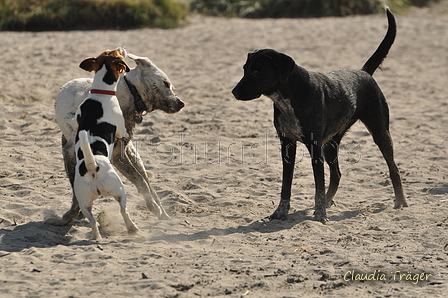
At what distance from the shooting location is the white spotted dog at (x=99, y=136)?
5371 mm

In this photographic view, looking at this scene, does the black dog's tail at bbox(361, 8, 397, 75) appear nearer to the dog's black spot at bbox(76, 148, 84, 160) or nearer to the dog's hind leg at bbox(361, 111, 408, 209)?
the dog's hind leg at bbox(361, 111, 408, 209)

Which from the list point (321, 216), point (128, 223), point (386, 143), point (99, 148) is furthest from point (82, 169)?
point (386, 143)

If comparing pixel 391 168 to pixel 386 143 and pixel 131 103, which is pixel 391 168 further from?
pixel 131 103

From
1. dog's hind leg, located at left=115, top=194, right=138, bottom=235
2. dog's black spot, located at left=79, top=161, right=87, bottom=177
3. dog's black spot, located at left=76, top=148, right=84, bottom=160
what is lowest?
dog's hind leg, located at left=115, top=194, right=138, bottom=235

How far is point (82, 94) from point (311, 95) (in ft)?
7.31

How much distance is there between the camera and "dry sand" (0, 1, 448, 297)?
4816 millimetres

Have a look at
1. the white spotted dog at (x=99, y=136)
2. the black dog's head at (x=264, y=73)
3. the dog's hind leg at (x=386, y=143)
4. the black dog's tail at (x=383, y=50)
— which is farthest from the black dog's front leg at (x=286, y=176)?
the white spotted dog at (x=99, y=136)

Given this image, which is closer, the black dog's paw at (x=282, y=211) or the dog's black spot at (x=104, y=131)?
the dog's black spot at (x=104, y=131)

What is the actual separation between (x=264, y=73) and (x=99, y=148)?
67.6 inches

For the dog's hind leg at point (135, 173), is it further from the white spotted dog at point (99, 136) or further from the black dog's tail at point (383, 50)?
the black dog's tail at point (383, 50)

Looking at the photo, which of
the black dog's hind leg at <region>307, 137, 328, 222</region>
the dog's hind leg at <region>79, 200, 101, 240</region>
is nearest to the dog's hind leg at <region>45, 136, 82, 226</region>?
the dog's hind leg at <region>79, 200, 101, 240</region>

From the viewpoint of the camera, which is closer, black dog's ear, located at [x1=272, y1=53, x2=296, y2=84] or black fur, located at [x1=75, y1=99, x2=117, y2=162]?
black fur, located at [x1=75, y1=99, x2=117, y2=162]

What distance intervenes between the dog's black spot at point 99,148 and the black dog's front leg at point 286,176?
73.3 inches

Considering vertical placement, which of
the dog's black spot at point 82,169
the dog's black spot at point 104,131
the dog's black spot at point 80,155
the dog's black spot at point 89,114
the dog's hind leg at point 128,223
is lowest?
the dog's hind leg at point 128,223
